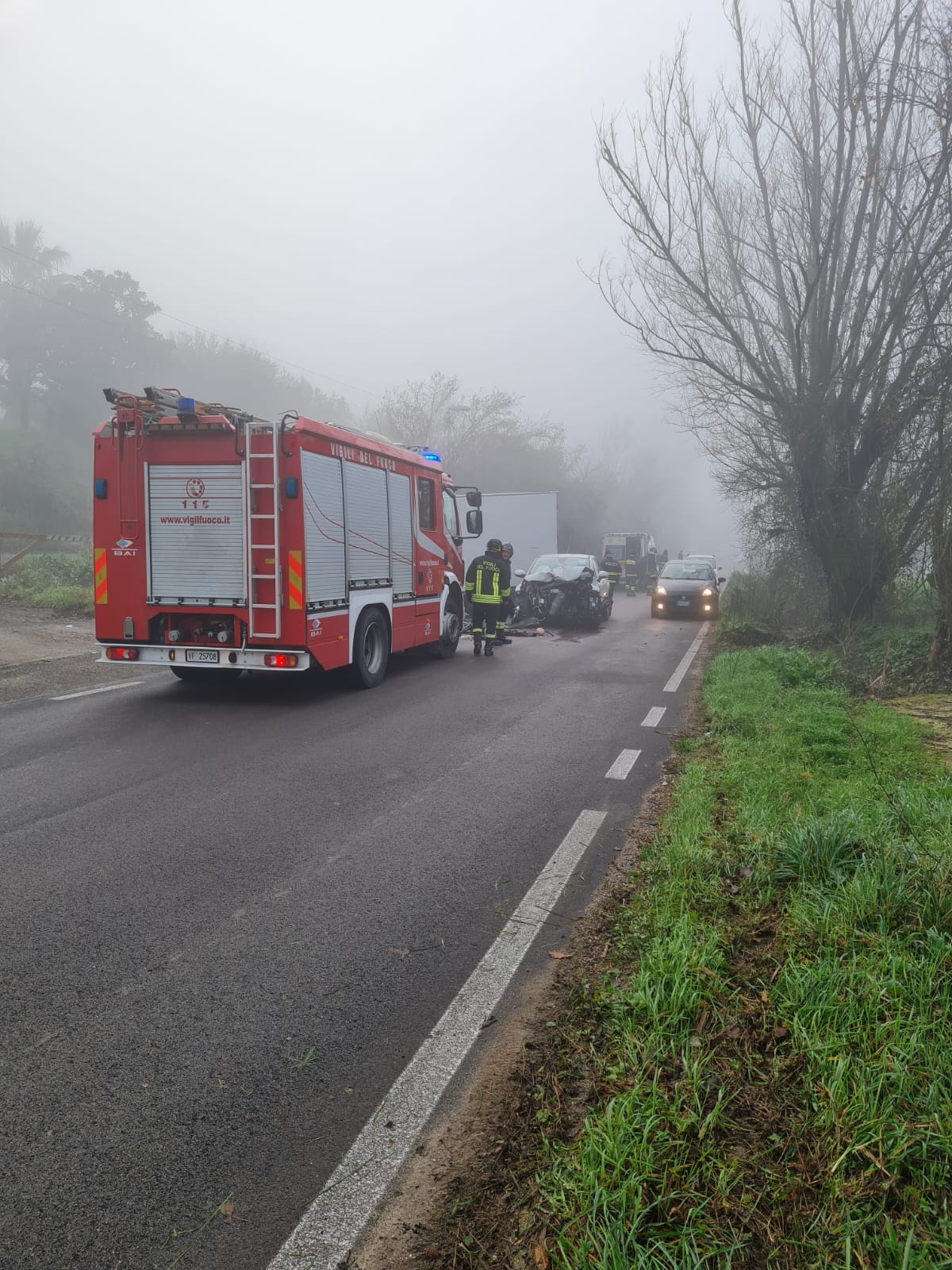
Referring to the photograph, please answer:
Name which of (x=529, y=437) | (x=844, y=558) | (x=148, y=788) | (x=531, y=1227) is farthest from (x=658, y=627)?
(x=529, y=437)

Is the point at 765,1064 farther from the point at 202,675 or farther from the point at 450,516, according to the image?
the point at 450,516

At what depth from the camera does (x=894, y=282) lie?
12383mm

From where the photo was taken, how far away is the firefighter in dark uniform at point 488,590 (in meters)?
14.3

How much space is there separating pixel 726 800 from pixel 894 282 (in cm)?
972

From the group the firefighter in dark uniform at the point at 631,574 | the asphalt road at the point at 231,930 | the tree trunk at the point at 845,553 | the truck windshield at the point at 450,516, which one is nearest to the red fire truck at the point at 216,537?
the asphalt road at the point at 231,930

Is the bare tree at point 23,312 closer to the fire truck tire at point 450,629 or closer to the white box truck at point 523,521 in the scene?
the white box truck at point 523,521

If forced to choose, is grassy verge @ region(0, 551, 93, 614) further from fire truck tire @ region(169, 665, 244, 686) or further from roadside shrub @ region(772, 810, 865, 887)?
roadside shrub @ region(772, 810, 865, 887)

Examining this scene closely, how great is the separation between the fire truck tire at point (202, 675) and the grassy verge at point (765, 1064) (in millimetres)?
7185

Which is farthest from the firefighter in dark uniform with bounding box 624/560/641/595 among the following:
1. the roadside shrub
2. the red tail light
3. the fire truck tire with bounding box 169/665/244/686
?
the roadside shrub

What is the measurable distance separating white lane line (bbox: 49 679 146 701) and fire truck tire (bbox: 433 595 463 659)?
4.55 m

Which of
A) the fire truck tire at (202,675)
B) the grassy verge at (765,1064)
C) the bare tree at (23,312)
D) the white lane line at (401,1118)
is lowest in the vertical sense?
the white lane line at (401,1118)

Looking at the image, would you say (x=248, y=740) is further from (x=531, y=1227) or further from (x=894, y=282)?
(x=894, y=282)

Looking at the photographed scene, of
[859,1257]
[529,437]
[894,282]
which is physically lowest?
[859,1257]

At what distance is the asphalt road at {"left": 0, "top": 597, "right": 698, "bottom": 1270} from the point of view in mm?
2424
